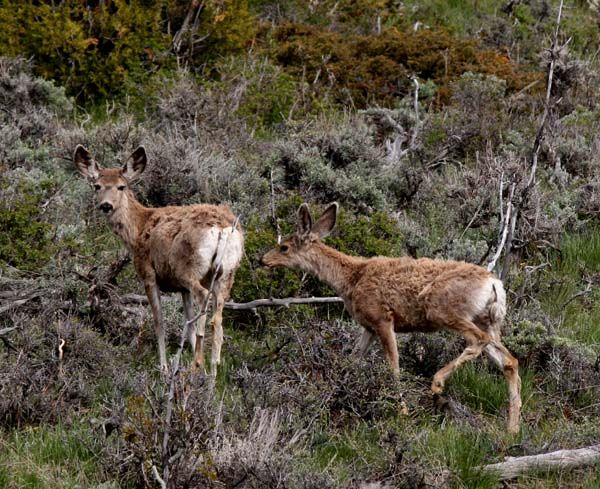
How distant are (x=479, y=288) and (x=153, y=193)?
515 centimetres

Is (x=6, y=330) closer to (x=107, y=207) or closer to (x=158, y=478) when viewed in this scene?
(x=107, y=207)

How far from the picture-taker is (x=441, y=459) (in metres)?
6.84

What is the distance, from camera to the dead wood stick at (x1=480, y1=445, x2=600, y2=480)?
6.71m

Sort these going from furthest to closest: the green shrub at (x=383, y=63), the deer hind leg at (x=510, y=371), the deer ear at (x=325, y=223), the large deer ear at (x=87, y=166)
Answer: the green shrub at (x=383, y=63) < the large deer ear at (x=87, y=166) < the deer ear at (x=325, y=223) < the deer hind leg at (x=510, y=371)

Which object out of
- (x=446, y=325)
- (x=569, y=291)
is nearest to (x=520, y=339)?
(x=446, y=325)

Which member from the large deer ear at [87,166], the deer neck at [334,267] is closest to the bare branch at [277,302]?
the deer neck at [334,267]

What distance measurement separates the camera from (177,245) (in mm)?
8664

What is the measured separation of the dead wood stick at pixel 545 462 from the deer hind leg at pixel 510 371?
0.87 m

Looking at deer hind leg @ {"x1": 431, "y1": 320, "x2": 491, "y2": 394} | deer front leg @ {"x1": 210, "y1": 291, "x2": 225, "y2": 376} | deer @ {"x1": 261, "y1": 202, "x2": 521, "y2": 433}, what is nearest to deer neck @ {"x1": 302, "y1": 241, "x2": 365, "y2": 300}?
deer @ {"x1": 261, "y1": 202, "x2": 521, "y2": 433}

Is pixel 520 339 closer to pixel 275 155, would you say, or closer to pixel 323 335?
pixel 323 335

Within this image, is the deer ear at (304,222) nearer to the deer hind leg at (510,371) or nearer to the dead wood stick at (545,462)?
the deer hind leg at (510,371)

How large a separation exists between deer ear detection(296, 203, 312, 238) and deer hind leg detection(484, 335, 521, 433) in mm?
1913

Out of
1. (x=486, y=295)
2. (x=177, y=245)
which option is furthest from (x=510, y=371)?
(x=177, y=245)

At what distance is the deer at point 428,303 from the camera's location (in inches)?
316
